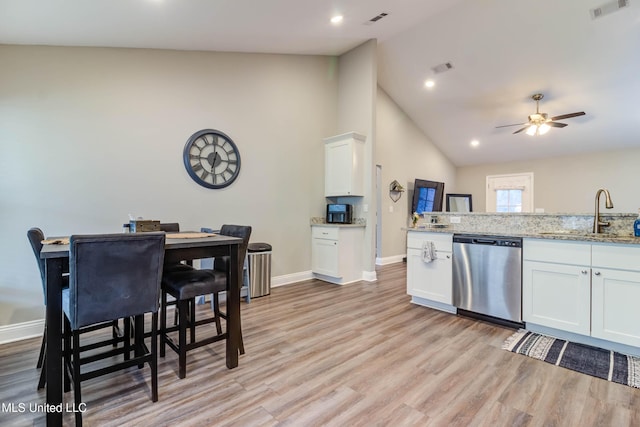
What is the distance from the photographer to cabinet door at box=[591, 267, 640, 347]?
2369 millimetres

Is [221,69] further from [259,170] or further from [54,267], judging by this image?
[54,267]

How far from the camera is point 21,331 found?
9.34ft

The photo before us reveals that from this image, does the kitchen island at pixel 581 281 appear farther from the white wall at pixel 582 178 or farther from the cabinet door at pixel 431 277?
the white wall at pixel 582 178

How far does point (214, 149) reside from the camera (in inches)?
161

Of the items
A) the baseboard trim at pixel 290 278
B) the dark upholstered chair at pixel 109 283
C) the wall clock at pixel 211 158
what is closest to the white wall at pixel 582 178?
the baseboard trim at pixel 290 278

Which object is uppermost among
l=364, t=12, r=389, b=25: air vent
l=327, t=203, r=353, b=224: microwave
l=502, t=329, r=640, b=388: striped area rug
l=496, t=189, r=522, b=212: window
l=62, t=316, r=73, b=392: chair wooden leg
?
l=364, t=12, r=389, b=25: air vent

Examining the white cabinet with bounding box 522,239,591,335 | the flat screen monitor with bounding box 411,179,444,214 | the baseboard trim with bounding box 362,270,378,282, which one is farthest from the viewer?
the flat screen monitor with bounding box 411,179,444,214

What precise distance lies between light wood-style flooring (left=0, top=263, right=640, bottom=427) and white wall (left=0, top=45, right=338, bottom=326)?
1.24 metres

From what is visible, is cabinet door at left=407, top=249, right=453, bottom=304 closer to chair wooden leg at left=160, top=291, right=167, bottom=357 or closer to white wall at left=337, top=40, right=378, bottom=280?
white wall at left=337, top=40, right=378, bottom=280

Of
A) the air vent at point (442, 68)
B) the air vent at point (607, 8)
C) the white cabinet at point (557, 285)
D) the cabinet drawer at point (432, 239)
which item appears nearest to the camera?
the white cabinet at point (557, 285)

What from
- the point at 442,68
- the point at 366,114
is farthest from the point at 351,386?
the point at 442,68

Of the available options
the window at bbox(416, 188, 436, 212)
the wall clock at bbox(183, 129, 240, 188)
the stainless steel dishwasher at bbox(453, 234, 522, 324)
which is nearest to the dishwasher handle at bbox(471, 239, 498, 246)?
the stainless steel dishwasher at bbox(453, 234, 522, 324)

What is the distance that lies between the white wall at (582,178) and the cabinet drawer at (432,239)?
476cm

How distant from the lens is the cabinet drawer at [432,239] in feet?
11.3
